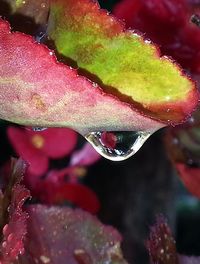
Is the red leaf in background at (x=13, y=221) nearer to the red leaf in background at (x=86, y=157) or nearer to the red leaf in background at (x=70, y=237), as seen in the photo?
the red leaf in background at (x=70, y=237)

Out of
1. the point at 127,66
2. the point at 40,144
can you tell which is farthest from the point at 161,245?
the point at 40,144

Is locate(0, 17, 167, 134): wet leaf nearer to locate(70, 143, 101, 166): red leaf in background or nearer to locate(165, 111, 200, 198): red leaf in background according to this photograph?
locate(165, 111, 200, 198): red leaf in background

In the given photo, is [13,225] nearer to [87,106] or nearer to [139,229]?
[87,106]

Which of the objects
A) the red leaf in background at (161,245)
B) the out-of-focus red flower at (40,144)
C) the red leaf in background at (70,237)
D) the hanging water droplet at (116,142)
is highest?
the hanging water droplet at (116,142)

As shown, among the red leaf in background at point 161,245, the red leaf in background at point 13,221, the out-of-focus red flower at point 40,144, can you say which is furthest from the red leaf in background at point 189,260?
the out-of-focus red flower at point 40,144

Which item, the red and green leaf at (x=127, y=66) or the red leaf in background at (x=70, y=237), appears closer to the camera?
the red and green leaf at (x=127, y=66)

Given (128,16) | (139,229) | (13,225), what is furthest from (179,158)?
(139,229)

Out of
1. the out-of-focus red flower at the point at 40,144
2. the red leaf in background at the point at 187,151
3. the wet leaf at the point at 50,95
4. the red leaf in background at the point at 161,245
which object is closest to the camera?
the wet leaf at the point at 50,95
